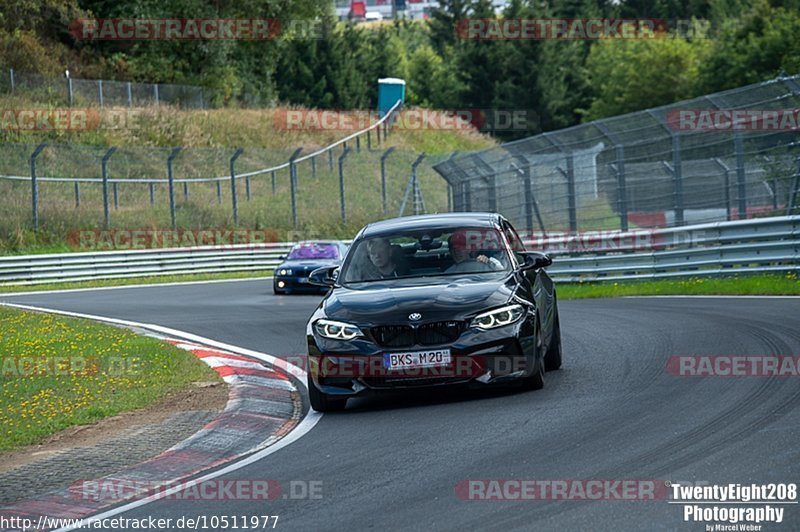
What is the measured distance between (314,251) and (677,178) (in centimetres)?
990

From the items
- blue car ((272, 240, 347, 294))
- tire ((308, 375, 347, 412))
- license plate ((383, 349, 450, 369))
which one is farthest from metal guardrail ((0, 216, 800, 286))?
tire ((308, 375, 347, 412))

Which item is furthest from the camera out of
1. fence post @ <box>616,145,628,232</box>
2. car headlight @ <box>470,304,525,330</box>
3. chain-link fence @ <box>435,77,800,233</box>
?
fence post @ <box>616,145,628,232</box>

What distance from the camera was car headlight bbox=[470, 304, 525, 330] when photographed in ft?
31.9

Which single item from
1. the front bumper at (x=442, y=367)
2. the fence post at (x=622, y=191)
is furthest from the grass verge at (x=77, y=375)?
the fence post at (x=622, y=191)

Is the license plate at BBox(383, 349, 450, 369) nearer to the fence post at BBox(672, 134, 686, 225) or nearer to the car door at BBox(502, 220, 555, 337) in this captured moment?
the car door at BBox(502, 220, 555, 337)

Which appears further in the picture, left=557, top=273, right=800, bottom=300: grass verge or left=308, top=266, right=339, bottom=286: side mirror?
left=557, top=273, right=800, bottom=300: grass verge

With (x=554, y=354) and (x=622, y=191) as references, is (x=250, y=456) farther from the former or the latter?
Answer: (x=622, y=191)

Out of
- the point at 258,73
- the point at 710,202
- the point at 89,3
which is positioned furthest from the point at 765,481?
the point at 258,73

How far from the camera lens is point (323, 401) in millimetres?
10039

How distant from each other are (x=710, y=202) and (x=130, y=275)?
18.1 meters

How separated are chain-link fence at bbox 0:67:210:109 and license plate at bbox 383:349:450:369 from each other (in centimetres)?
3995

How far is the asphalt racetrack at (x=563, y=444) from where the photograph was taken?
6.25 m

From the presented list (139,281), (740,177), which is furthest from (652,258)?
(139,281)

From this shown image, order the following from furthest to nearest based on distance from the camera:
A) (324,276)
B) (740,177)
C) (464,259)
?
1. (740,177)
2. (324,276)
3. (464,259)
